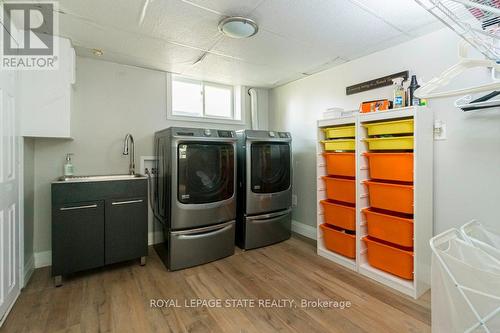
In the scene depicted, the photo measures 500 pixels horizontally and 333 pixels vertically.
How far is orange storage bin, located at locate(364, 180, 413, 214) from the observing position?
197 centimetres

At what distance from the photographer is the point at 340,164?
2.53 meters

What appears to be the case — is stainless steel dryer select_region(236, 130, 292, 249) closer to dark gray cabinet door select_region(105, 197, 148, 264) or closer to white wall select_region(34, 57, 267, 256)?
dark gray cabinet door select_region(105, 197, 148, 264)

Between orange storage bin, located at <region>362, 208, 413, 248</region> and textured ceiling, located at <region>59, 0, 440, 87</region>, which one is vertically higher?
textured ceiling, located at <region>59, 0, 440, 87</region>

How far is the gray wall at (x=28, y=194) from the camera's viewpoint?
216 cm

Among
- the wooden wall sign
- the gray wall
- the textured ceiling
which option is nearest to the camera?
the textured ceiling

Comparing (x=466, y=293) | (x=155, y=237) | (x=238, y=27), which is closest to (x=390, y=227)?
(x=466, y=293)

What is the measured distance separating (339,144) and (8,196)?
9.30 feet

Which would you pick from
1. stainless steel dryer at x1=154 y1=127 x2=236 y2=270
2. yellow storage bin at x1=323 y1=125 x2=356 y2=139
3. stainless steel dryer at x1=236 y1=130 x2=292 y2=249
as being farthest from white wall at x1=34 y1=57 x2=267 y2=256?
yellow storage bin at x1=323 y1=125 x2=356 y2=139

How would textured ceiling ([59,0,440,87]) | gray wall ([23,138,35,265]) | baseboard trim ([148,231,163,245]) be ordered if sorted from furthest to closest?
baseboard trim ([148,231,163,245]) < gray wall ([23,138,35,265]) < textured ceiling ([59,0,440,87])

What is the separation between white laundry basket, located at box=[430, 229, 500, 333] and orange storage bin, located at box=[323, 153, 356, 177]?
128 centimetres

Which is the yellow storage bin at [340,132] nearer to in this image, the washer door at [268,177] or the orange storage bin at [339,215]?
the washer door at [268,177]

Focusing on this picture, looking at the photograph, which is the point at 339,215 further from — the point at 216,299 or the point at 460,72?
the point at 460,72

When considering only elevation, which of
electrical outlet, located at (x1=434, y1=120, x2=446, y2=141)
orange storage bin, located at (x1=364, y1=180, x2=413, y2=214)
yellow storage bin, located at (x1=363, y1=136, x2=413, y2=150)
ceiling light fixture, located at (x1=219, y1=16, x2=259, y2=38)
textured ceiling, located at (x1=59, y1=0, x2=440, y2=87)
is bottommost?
orange storage bin, located at (x1=364, y1=180, x2=413, y2=214)

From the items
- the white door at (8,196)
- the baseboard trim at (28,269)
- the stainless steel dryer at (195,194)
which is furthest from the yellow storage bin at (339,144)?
the baseboard trim at (28,269)
